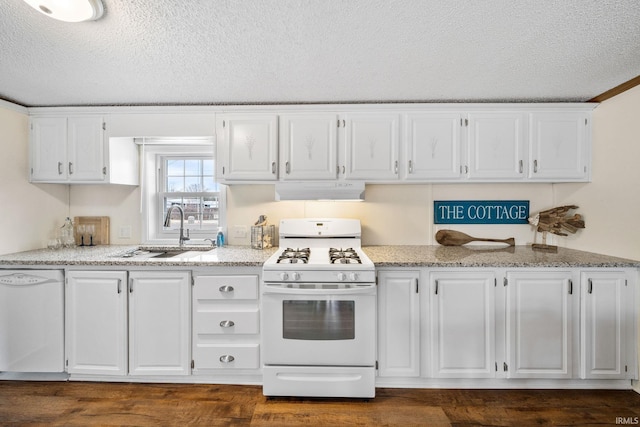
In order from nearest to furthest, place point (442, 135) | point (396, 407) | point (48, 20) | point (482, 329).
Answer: point (48, 20) < point (396, 407) < point (482, 329) < point (442, 135)

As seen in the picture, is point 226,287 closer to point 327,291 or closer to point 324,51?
point 327,291

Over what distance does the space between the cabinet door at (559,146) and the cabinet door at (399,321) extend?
4.79 ft

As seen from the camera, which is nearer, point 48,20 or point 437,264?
point 48,20

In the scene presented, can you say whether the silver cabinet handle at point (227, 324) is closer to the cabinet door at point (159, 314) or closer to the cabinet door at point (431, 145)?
the cabinet door at point (159, 314)

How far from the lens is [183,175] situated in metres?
3.09

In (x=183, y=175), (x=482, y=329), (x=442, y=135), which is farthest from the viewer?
(x=183, y=175)

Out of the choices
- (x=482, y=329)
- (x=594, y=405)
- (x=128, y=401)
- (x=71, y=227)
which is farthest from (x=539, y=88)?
(x=71, y=227)

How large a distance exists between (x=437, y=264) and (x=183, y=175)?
2483 millimetres

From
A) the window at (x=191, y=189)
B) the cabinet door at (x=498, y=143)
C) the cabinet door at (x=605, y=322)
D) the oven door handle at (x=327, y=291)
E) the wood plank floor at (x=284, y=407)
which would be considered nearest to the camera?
the wood plank floor at (x=284, y=407)

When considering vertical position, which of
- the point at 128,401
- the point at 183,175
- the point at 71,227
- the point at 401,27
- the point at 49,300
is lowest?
the point at 128,401

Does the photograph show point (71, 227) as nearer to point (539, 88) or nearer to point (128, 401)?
point (128, 401)

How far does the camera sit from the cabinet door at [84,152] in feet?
8.73

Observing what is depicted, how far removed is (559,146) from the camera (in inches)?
100

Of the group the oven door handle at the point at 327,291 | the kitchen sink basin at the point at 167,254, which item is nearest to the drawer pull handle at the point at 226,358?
Answer: the oven door handle at the point at 327,291
